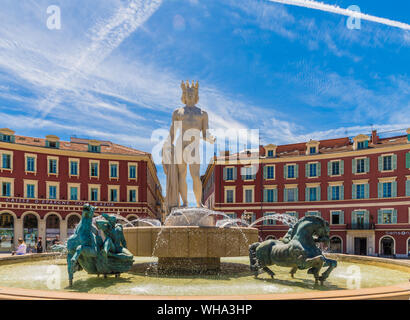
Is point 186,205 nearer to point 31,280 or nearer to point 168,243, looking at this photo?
point 168,243

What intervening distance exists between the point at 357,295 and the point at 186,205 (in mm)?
7497

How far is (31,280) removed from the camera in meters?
8.19

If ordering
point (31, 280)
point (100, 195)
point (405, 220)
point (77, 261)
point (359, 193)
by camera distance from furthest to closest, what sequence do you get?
point (100, 195)
point (359, 193)
point (405, 220)
point (31, 280)
point (77, 261)

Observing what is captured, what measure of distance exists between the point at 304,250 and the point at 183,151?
5.79 metres

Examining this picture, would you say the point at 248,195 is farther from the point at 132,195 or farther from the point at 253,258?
the point at 253,258

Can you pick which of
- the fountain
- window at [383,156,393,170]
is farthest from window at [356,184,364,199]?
the fountain

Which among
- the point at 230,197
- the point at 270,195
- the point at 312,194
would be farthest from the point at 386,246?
the point at 230,197

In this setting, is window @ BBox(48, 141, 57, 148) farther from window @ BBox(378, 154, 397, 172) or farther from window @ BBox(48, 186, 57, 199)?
window @ BBox(378, 154, 397, 172)

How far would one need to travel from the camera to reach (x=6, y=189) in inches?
1405

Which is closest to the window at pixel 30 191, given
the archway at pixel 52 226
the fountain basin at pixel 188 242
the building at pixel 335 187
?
the archway at pixel 52 226

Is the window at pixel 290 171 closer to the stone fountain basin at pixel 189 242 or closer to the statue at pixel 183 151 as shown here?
the statue at pixel 183 151

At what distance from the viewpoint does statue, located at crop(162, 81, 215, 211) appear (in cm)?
1198

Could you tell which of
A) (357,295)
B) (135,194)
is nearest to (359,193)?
(135,194)
